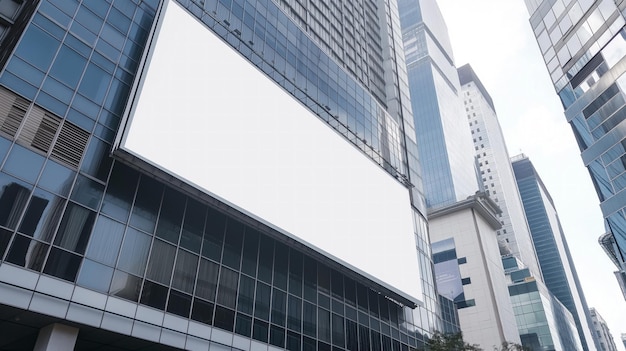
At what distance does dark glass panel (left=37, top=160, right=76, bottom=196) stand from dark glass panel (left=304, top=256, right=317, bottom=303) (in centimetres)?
1678

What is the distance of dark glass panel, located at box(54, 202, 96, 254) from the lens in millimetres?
19344

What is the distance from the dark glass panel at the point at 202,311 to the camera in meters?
23.2

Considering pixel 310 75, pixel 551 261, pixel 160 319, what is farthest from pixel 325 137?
pixel 551 261


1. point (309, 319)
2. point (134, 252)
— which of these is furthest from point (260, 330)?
point (134, 252)

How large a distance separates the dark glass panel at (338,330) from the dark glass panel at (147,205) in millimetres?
15135

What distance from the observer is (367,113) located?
1949 inches

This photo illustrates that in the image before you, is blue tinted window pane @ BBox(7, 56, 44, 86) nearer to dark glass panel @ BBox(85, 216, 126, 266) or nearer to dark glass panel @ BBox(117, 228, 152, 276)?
dark glass panel @ BBox(85, 216, 126, 266)

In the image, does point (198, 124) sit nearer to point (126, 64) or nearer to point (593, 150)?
point (126, 64)

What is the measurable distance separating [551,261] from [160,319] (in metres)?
206

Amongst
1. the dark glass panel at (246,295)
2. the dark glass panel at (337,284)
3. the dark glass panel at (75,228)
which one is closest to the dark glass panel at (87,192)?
the dark glass panel at (75,228)

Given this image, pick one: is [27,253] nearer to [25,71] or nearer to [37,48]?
[25,71]

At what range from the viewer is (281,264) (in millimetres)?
30188

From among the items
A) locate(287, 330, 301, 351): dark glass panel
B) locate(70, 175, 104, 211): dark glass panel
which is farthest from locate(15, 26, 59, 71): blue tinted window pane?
locate(287, 330, 301, 351): dark glass panel

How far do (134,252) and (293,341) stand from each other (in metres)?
11.7
